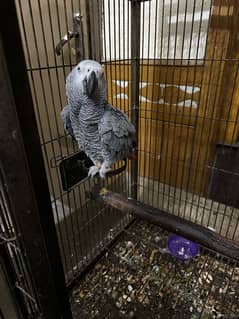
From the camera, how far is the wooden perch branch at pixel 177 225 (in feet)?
2.27

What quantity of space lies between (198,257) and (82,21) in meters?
1.34

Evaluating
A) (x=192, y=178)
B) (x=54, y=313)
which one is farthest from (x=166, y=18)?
(x=54, y=313)

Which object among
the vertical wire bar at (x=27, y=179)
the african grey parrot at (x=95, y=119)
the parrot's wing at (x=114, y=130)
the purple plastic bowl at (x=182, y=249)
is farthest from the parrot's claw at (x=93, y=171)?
the purple plastic bowl at (x=182, y=249)

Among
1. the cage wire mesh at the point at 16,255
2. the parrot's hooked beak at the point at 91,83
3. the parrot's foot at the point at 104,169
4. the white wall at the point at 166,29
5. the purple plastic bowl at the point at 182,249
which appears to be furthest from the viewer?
the purple plastic bowl at the point at 182,249

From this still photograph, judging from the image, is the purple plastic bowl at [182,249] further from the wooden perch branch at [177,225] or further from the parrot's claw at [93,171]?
the parrot's claw at [93,171]

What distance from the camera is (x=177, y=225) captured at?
2.54ft

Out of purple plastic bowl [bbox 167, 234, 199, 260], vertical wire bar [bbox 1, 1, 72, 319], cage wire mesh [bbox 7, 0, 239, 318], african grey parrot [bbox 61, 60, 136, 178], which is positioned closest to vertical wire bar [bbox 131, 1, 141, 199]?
cage wire mesh [bbox 7, 0, 239, 318]

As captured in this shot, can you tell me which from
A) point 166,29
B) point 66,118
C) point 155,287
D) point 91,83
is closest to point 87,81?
point 91,83

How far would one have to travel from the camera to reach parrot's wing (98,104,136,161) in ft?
2.60

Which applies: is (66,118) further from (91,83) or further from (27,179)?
(27,179)

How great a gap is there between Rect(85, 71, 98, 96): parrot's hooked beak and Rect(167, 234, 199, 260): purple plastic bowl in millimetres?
971

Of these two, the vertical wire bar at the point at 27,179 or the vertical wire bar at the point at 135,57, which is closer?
the vertical wire bar at the point at 27,179

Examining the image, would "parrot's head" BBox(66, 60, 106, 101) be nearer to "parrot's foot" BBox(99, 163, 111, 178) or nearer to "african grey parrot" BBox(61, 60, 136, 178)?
"african grey parrot" BBox(61, 60, 136, 178)

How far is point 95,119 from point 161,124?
2.58 ft
